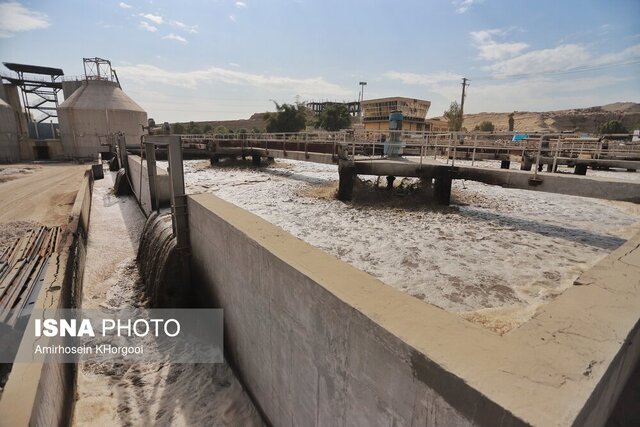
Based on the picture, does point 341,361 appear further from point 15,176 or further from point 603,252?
point 15,176

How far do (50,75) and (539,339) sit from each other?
75.6 metres

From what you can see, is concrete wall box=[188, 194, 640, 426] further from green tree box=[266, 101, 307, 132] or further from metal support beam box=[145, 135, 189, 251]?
green tree box=[266, 101, 307, 132]

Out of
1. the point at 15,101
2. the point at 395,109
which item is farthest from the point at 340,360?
the point at 15,101

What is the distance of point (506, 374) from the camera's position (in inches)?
74.3

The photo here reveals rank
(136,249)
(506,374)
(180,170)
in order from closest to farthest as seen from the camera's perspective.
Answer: (506,374)
(180,170)
(136,249)

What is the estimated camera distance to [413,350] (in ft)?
6.87

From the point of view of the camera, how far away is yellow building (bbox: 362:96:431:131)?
→ 57.9 meters

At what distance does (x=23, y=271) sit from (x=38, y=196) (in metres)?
15.0

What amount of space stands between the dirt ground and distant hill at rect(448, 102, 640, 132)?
304 feet

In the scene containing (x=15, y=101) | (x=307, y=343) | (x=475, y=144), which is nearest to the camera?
(x=307, y=343)

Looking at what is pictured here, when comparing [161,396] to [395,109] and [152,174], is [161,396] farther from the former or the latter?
[395,109]

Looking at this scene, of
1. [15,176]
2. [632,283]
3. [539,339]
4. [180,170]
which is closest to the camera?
[539,339]

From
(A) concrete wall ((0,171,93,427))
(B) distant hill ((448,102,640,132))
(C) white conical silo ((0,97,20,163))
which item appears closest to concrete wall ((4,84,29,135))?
Answer: (C) white conical silo ((0,97,20,163))

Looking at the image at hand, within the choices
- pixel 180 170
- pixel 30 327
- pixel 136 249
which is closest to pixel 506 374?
pixel 30 327
